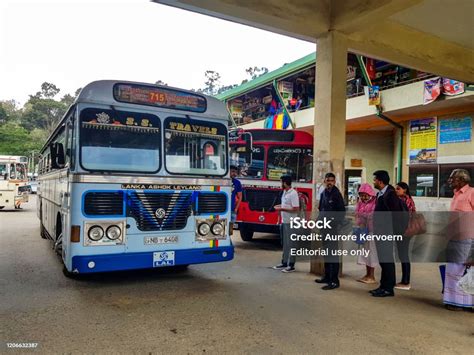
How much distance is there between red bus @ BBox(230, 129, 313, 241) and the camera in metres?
9.57

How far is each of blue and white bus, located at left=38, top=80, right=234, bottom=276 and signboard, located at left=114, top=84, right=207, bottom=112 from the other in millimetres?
15

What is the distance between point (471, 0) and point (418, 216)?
4.07 meters

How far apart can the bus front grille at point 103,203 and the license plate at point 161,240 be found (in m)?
0.53

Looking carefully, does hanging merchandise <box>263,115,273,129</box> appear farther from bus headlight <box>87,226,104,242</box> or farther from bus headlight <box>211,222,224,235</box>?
bus headlight <box>87,226,104,242</box>

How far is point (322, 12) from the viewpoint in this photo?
22.7 feet

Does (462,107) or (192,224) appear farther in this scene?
(462,107)

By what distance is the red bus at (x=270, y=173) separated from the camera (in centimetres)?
957

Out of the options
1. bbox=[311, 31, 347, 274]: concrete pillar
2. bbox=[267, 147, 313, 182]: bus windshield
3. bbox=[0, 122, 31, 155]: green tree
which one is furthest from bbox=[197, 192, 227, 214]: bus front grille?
bbox=[0, 122, 31, 155]: green tree

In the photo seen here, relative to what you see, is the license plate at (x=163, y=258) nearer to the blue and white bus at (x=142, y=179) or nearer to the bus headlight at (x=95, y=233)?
the blue and white bus at (x=142, y=179)

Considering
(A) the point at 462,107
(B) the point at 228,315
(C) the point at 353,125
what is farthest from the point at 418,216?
(C) the point at 353,125

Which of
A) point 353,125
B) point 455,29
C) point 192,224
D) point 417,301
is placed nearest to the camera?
point 417,301

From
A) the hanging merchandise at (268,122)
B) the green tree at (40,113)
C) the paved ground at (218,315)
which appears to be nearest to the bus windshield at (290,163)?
the paved ground at (218,315)

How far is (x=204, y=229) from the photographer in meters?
5.88

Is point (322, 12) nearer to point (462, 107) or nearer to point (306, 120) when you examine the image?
point (462, 107)
